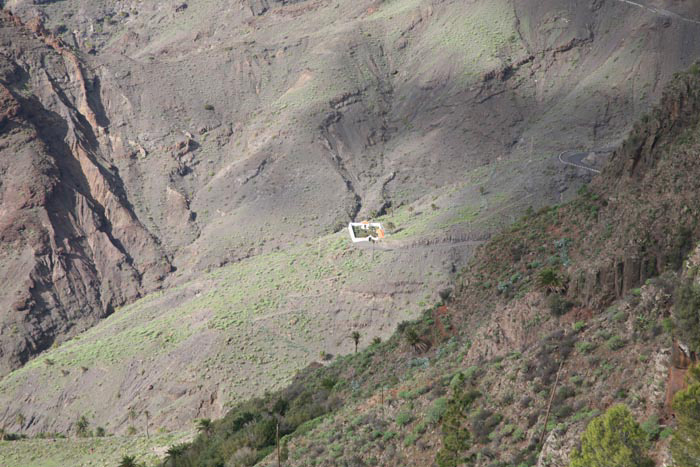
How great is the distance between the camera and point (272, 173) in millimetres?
113125

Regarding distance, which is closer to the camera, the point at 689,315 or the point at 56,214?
the point at 689,315

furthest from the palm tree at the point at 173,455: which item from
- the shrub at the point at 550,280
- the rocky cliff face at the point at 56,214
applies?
the rocky cliff face at the point at 56,214

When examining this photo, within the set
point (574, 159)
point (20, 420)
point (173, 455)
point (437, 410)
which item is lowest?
point (20, 420)

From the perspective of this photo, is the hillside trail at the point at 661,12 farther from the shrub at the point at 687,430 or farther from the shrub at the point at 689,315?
the shrub at the point at 687,430

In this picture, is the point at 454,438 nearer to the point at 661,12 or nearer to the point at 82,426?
the point at 82,426

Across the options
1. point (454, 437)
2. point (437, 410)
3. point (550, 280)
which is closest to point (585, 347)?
point (454, 437)

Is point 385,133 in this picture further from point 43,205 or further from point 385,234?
point 43,205

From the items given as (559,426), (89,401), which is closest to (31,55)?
(89,401)

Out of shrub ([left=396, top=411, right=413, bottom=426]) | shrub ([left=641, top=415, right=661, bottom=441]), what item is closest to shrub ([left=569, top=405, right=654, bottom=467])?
shrub ([left=641, top=415, right=661, bottom=441])

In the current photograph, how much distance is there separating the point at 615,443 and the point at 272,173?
94055 mm

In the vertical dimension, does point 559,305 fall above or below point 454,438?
above

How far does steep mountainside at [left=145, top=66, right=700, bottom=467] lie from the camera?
2505cm

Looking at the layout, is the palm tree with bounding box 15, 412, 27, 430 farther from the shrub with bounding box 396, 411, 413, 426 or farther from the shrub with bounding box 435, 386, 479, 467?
the shrub with bounding box 435, 386, 479, 467

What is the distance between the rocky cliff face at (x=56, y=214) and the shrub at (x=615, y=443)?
83.0 metres
